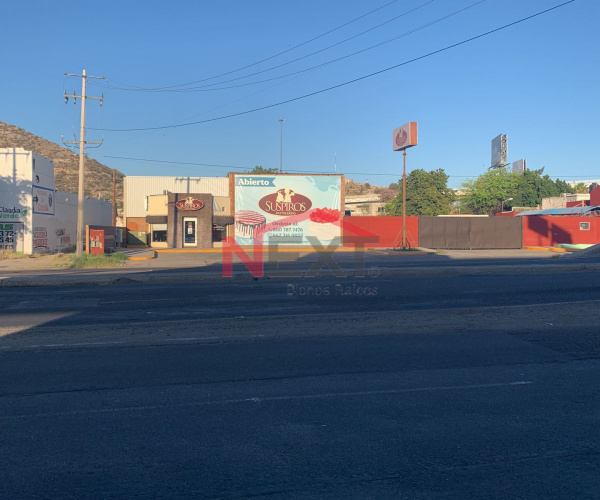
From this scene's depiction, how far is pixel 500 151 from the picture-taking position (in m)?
98.8

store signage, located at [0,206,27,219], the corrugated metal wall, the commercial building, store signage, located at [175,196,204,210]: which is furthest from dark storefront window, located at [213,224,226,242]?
store signage, located at [0,206,27,219]

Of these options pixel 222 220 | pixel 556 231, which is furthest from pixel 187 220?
pixel 556 231

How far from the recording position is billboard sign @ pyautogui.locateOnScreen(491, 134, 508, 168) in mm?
98188

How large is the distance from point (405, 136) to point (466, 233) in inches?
399

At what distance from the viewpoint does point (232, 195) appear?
145 feet

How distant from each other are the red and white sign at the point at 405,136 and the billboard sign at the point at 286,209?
724cm

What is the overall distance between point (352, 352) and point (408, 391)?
80.2 inches

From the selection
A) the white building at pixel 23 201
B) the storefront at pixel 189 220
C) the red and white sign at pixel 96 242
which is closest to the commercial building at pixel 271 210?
the storefront at pixel 189 220

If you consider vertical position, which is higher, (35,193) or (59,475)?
(35,193)

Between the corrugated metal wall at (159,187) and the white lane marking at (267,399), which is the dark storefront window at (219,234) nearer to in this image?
the corrugated metal wall at (159,187)

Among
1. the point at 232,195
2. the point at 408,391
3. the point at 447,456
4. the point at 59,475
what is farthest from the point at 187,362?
the point at 232,195

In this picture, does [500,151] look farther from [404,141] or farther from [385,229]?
[404,141]

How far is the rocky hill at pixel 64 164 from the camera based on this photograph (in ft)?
297

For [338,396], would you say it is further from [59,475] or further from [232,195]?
[232,195]
